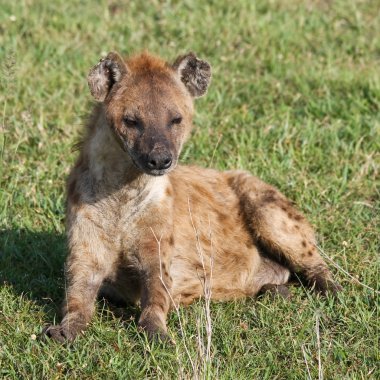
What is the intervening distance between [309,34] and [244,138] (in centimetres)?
246

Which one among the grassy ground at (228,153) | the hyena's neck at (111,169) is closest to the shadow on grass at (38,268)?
the grassy ground at (228,153)

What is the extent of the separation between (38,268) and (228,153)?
2.30 m

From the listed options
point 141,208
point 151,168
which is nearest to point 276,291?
point 141,208

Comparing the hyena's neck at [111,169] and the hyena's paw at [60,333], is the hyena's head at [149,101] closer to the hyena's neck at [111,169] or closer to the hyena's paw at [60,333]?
the hyena's neck at [111,169]

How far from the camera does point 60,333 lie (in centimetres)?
→ 555

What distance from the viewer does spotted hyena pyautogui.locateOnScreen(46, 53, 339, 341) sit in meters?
5.86

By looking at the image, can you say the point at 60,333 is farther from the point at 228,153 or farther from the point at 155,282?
the point at 228,153

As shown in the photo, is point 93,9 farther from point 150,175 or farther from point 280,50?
point 150,175

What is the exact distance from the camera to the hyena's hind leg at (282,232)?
700cm

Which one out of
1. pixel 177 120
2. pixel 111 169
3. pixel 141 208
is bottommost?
pixel 141 208

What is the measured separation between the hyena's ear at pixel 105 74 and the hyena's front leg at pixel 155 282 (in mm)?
977

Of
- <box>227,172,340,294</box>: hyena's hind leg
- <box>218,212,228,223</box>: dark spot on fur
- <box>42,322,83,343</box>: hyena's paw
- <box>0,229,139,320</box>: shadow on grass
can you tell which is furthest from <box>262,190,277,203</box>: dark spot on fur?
<box>42,322,83,343</box>: hyena's paw

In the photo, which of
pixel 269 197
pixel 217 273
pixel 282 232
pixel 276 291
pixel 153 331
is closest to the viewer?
pixel 153 331

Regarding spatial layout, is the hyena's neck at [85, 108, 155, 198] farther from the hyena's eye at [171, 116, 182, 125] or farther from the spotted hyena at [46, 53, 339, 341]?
the hyena's eye at [171, 116, 182, 125]
